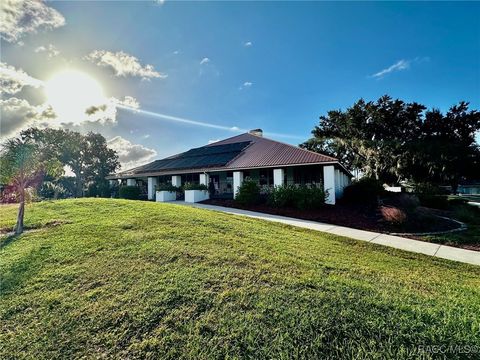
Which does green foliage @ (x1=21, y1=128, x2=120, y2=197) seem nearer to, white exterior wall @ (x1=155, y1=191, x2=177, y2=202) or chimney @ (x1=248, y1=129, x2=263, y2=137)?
white exterior wall @ (x1=155, y1=191, x2=177, y2=202)

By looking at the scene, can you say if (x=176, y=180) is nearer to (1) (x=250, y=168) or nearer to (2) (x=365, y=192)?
(1) (x=250, y=168)

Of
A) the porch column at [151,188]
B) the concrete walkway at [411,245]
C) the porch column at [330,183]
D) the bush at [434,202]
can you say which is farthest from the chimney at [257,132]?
the concrete walkway at [411,245]

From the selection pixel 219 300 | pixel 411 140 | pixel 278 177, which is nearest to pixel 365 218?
pixel 278 177

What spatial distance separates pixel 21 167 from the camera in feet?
23.7

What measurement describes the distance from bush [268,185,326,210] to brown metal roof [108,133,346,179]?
7.26ft

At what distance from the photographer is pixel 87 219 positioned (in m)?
7.79

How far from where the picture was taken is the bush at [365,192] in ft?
52.7

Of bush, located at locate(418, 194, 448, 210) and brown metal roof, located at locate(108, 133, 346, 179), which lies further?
bush, located at locate(418, 194, 448, 210)

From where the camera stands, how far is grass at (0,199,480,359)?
113 inches

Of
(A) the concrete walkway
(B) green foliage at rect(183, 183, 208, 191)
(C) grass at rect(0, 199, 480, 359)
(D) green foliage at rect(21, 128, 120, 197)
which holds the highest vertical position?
(D) green foliage at rect(21, 128, 120, 197)

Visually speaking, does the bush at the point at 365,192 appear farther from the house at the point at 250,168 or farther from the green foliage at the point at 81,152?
the green foliage at the point at 81,152

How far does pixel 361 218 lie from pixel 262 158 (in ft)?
Answer: 28.3

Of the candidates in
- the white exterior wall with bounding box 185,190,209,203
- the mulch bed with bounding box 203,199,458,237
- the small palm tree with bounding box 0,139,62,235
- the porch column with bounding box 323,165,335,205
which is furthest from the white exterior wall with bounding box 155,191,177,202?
the porch column with bounding box 323,165,335,205

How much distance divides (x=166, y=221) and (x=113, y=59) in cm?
752
